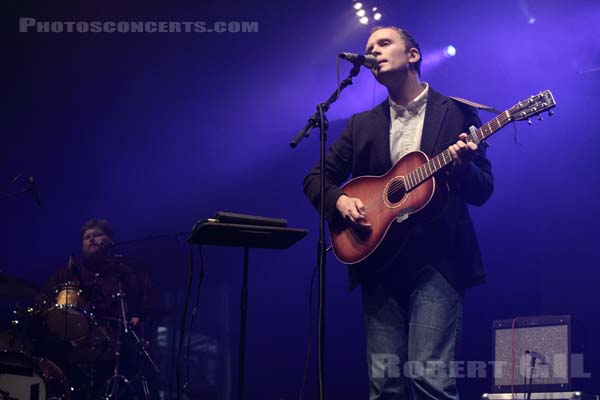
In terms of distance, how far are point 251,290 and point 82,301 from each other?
1829 millimetres

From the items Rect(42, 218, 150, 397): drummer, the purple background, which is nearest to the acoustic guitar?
the purple background

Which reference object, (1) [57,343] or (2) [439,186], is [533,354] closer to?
(2) [439,186]

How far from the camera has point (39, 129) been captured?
7.23 m

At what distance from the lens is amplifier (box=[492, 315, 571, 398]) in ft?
13.7

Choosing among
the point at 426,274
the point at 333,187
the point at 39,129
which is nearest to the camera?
the point at 426,274

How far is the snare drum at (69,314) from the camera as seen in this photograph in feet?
18.7

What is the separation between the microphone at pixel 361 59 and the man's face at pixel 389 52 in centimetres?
5

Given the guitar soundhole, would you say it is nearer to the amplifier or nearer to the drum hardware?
the amplifier

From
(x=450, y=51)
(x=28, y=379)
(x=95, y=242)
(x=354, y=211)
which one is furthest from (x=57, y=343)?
(x=450, y=51)

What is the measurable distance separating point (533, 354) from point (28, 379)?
3770 millimetres

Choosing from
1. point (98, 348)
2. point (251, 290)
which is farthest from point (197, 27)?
point (98, 348)

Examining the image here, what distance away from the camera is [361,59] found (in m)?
3.24

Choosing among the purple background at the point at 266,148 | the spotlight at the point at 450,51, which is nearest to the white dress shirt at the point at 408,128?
the purple background at the point at 266,148

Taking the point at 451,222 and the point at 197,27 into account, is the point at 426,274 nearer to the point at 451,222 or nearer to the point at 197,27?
the point at 451,222
